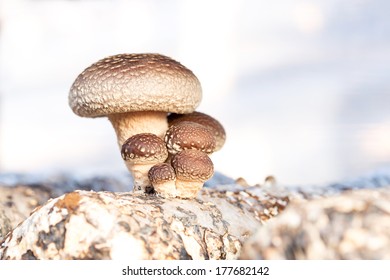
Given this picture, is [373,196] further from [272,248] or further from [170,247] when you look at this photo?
[170,247]

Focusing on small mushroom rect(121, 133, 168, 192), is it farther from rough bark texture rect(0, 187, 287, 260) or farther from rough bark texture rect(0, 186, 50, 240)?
rough bark texture rect(0, 186, 50, 240)

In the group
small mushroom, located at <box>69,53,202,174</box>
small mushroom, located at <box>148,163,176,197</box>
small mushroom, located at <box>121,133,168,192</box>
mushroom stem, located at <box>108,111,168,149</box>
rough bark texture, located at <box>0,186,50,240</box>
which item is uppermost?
small mushroom, located at <box>69,53,202,174</box>

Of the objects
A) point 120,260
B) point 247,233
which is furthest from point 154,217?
point 247,233

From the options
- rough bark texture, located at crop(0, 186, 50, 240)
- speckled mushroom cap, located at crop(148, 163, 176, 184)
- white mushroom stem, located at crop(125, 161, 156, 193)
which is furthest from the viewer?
rough bark texture, located at crop(0, 186, 50, 240)

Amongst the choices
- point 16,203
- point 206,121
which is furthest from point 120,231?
point 16,203

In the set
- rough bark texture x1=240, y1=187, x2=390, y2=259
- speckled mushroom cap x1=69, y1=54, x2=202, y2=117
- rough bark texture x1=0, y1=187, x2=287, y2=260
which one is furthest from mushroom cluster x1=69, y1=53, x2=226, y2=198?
rough bark texture x1=240, y1=187, x2=390, y2=259

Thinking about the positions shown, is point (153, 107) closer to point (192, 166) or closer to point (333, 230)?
point (192, 166)

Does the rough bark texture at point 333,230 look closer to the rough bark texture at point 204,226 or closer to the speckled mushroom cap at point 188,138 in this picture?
the rough bark texture at point 204,226
